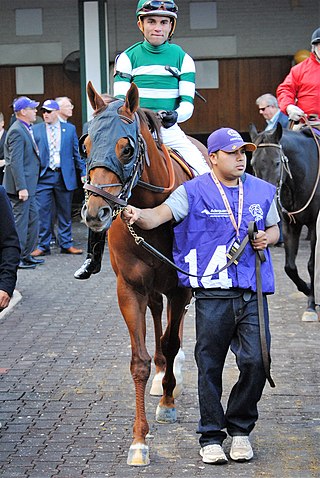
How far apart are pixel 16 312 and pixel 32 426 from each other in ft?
14.6

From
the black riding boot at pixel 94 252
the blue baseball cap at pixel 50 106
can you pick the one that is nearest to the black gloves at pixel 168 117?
the black riding boot at pixel 94 252

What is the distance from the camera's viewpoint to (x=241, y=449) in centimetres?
595

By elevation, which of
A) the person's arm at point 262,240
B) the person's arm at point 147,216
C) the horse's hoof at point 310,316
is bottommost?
the horse's hoof at point 310,316

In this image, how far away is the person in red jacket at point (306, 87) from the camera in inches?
439

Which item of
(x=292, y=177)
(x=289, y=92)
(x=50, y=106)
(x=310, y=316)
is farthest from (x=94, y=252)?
(x=50, y=106)

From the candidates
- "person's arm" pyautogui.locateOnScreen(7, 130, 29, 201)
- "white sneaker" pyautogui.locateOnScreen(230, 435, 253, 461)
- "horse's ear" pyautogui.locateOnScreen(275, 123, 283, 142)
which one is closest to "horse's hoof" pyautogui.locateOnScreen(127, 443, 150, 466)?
"white sneaker" pyautogui.locateOnScreen(230, 435, 253, 461)

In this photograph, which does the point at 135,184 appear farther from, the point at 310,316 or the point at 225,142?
the point at 310,316

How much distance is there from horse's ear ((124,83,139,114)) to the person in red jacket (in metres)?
5.45

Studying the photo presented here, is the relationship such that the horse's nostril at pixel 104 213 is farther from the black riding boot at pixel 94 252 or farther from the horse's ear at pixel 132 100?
the black riding boot at pixel 94 252

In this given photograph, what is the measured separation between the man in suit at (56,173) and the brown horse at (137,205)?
850 cm

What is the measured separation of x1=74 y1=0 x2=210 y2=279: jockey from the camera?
701 cm

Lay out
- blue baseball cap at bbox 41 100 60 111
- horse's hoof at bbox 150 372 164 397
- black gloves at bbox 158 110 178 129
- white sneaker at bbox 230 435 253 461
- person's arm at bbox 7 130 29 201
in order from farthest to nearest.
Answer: blue baseball cap at bbox 41 100 60 111, person's arm at bbox 7 130 29 201, horse's hoof at bbox 150 372 164 397, black gloves at bbox 158 110 178 129, white sneaker at bbox 230 435 253 461

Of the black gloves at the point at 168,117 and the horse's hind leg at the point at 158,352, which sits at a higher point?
the black gloves at the point at 168,117

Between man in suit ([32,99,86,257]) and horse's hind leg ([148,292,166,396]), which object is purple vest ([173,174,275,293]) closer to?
horse's hind leg ([148,292,166,396])
